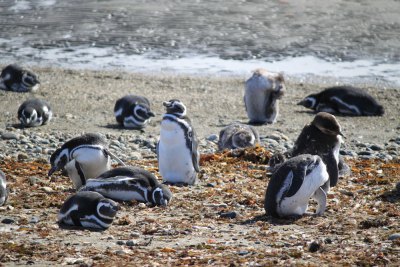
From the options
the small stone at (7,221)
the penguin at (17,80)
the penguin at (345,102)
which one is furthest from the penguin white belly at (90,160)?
the penguin at (17,80)

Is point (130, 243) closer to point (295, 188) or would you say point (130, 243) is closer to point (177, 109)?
point (295, 188)

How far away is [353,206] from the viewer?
8367mm

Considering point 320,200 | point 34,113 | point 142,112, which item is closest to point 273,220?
point 320,200

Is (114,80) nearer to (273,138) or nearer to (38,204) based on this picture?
(273,138)

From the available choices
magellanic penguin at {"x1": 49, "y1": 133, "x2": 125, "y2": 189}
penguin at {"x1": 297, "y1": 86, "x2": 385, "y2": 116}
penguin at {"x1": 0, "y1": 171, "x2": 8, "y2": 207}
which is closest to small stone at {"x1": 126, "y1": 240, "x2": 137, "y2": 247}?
penguin at {"x1": 0, "y1": 171, "x2": 8, "y2": 207}

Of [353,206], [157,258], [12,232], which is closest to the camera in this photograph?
[157,258]

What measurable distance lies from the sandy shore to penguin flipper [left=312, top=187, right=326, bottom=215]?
14.8 ft

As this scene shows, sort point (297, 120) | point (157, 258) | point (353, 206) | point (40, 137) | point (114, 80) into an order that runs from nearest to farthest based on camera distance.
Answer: point (157, 258) < point (353, 206) < point (40, 137) < point (297, 120) < point (114, 80)

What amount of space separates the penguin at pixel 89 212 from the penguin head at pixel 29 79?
7394 mm

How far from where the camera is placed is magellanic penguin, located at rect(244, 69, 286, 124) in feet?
44.0

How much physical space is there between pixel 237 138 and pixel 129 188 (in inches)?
134

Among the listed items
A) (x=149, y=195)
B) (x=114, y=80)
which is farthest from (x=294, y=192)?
(x=114, y=80)

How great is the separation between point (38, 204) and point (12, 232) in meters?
1.03

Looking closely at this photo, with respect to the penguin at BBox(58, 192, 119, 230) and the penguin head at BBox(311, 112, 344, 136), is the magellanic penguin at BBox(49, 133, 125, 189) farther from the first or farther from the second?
the penguin head at BBox(311, 112, 344, 136)
